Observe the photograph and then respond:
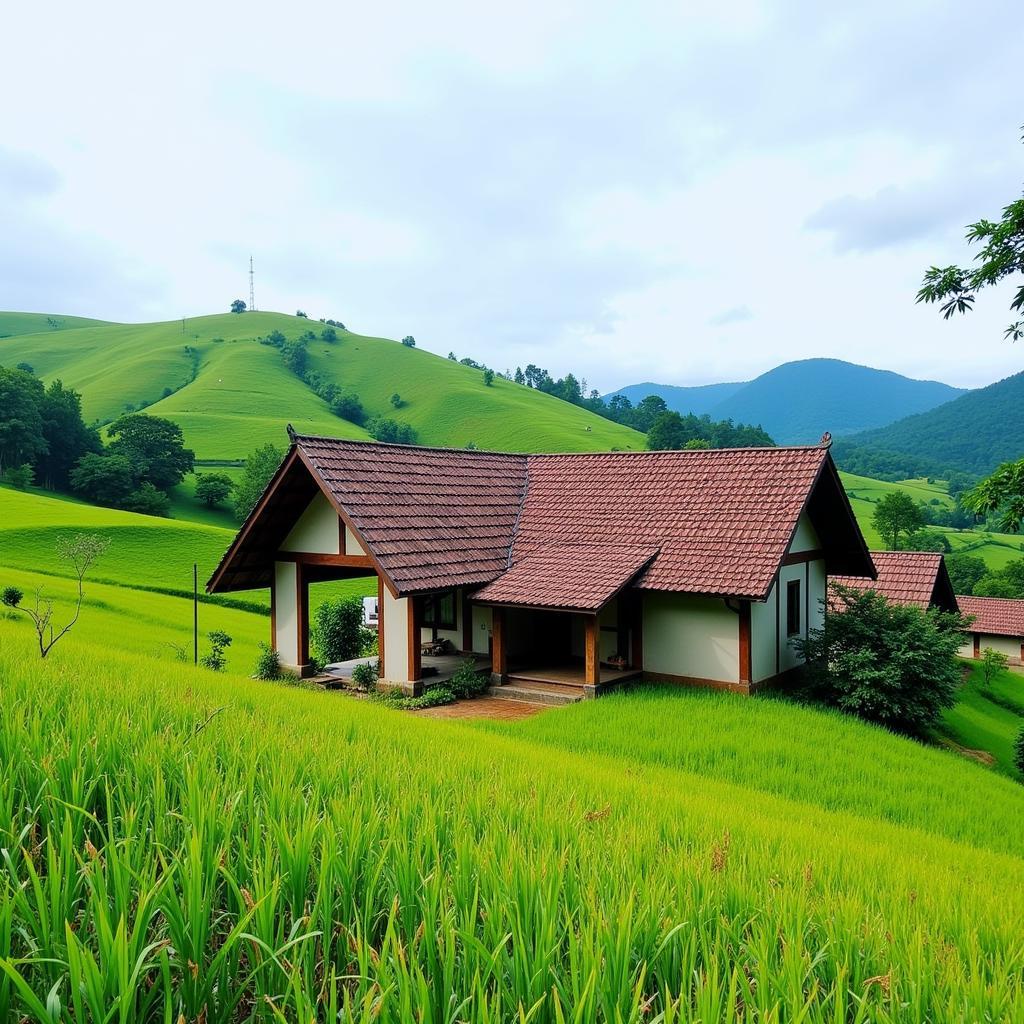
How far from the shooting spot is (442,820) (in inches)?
154

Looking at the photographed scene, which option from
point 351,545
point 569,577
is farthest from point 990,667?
point 351,545

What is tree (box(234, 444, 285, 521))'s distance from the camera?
6419cm

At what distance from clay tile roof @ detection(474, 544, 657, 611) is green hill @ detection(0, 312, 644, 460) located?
233 ft

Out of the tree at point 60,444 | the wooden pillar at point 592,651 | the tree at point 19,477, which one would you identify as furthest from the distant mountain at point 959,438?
the wooden pillar at point 592,651

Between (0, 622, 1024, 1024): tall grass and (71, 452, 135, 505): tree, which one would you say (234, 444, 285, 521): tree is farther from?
(0, 622, 1024, 1024): tall grass

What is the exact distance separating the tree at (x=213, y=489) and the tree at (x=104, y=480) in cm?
566

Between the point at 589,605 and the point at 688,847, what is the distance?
31.2 feet

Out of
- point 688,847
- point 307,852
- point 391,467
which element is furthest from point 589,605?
point 307,852

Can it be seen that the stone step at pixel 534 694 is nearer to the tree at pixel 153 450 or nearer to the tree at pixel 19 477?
the tree at pixel 153 450

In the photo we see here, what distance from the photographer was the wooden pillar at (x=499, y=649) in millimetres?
15672

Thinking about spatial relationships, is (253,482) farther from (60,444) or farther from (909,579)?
(909,579)

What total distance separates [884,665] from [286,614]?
12638 mm

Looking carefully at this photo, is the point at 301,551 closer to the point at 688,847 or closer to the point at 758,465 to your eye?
the point at 758,465

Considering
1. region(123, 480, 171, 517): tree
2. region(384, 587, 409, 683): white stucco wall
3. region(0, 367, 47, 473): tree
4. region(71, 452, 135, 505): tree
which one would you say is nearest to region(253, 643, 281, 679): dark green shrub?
region(384, 587, 409, 683): white stucco wall
